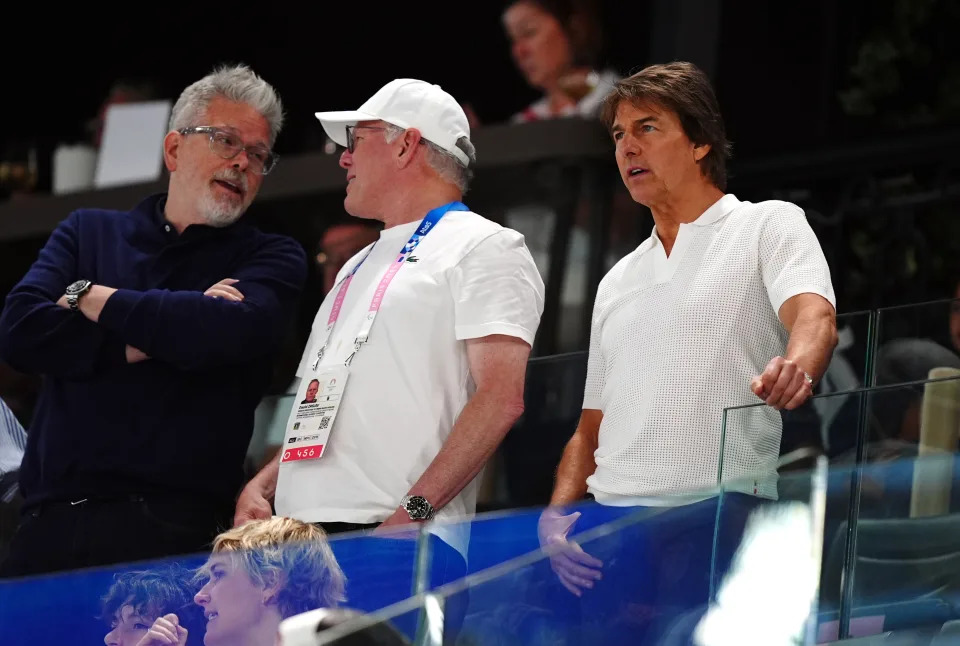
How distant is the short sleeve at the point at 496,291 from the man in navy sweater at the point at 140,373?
0.47 metres

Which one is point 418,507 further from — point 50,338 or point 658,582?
point 50,338

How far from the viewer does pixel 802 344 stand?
231cm

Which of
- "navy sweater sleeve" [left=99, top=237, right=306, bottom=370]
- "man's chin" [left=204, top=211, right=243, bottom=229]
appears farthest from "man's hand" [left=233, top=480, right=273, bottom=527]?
"man's chin" [left=204, top=211, right=243, bottom=229]

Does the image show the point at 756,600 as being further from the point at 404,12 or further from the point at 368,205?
the point at 404,12

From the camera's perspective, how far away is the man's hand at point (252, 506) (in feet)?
9.48

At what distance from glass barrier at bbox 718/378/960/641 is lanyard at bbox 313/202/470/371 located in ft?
2.69

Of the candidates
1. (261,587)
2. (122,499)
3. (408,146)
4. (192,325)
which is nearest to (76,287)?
(192,325)

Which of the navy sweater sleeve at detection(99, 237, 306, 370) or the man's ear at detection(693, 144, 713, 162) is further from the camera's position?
the navy sweater sleeve at detection(99, 237, 306, 370)

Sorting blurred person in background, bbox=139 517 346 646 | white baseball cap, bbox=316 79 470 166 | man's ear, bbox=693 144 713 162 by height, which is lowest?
blurred person in background, bbox=139 517 346 646

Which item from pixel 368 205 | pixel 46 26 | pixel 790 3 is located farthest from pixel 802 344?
pixel 46 26

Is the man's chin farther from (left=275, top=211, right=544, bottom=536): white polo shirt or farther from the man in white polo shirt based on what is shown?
the man in white polo shirt

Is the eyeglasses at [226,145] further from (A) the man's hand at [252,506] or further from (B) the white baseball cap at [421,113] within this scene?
(A) the man's hand at [252,506]

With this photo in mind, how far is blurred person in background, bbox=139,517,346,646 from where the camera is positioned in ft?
7.47

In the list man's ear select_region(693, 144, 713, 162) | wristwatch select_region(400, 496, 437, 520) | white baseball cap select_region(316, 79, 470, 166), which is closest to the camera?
wristwatch select_region(400, 496, 437, 520)
